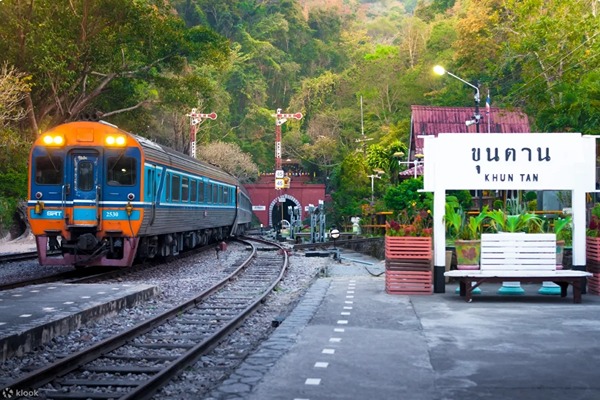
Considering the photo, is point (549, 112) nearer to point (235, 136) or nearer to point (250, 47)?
point (235, 136)

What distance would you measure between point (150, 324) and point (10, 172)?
66.1 ft

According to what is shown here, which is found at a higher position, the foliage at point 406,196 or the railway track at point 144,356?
the foliage at point 406,196

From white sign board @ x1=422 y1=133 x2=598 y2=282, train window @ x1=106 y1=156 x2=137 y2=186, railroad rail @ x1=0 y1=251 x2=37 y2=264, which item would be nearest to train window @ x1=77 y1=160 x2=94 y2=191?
train window @ x1=106 y1=156 x2=137 y2=186

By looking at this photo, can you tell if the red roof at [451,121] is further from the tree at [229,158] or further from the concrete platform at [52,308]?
the concrete platform at [52,308]

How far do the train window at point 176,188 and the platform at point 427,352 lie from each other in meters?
8.59

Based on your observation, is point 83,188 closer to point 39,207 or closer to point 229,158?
point 39,207

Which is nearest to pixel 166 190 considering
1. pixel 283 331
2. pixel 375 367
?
pixel 283 331

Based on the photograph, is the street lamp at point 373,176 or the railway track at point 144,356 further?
the street lamp at point 373,176

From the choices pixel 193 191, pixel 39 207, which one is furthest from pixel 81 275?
pixel 193 191

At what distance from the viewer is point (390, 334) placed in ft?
27.9

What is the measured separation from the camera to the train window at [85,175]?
16.2 meters

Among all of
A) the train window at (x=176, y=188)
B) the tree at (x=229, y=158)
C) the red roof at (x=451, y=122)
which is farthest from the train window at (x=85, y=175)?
the tree at (x=229, y=158)

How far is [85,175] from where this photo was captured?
16.2 m

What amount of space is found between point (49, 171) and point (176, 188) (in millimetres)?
3991
